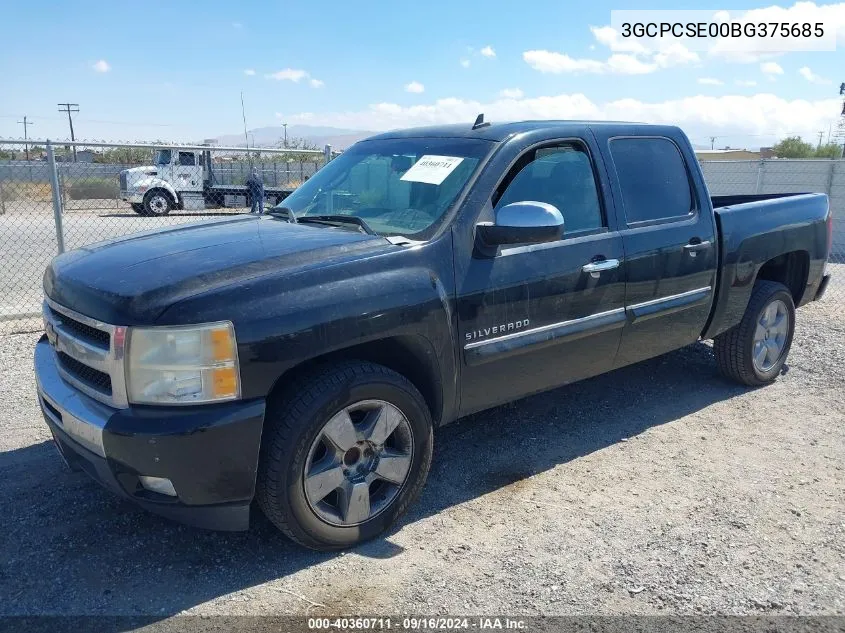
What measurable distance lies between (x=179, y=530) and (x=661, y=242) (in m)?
3.15

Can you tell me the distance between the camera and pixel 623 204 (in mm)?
4066

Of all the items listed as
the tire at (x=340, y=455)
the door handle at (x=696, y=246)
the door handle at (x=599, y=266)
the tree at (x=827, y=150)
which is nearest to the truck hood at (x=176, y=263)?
the tire at (x=340, y=455)

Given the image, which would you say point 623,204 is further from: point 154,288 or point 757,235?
point 154,288

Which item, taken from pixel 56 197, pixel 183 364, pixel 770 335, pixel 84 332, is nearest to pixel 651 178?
pixel 770 335

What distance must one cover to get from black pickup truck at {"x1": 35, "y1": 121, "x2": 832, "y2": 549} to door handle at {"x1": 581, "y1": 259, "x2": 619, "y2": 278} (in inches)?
0.5

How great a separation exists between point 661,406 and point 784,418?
806 mm

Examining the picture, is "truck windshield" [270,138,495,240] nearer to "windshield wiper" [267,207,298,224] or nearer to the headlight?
"windshield wiper" [267,207,298,224]

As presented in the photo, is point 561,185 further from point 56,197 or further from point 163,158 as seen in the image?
point 163,158

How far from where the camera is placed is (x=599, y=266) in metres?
3.80

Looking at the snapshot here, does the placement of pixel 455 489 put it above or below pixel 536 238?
below

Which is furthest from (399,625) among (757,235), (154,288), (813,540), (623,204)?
(757,235)

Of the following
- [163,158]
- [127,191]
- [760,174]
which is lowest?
[760,174]

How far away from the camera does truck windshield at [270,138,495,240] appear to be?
11.4 ft

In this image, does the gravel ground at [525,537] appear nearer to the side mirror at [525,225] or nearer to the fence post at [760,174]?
the side mirror at [525,225]
